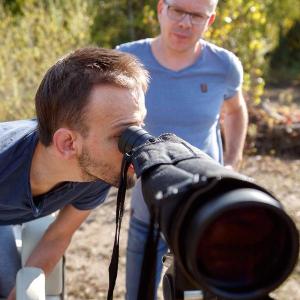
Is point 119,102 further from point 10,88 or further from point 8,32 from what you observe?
point 8,32

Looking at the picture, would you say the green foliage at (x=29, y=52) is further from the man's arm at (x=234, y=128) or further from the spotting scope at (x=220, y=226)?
the spotting scope at (x=220, y=226)

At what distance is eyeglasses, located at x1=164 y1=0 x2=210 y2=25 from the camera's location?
2234mm

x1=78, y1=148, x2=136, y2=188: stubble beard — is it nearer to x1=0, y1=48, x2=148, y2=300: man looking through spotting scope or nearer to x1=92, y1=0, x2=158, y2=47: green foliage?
x1=0, y1=48, x2=148, y2=300: man looking through spotting scope

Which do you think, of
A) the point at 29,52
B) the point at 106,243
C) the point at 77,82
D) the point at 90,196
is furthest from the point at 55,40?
the point at 77,82

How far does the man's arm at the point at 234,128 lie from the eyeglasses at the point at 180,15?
0.39 metres

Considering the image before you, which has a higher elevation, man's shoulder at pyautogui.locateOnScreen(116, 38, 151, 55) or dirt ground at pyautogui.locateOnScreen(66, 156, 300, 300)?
man's shoulder at pyautogui.locateOnScreen(116, 38, 151, 55)

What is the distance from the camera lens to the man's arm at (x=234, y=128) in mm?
2510

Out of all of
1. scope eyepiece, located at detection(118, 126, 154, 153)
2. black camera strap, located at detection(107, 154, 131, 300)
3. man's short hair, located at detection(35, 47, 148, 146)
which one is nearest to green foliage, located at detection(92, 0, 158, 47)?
man's short hair, located at detection(35, 47, 148, 146)

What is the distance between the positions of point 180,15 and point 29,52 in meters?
2.81

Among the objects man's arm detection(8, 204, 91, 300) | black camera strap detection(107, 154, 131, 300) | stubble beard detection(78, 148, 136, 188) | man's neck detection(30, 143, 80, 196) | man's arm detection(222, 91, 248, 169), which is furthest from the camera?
man's arm detection(222, 91, 248, 169)

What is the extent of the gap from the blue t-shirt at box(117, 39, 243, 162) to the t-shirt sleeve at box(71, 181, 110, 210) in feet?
1.17

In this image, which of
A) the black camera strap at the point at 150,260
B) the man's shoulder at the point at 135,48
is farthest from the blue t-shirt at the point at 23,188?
the black camera strap at the point at 150,260

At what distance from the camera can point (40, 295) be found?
5.09 feet

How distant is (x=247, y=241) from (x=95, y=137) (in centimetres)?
55
